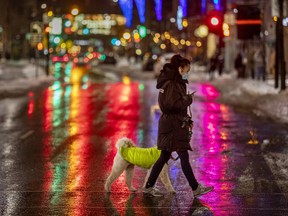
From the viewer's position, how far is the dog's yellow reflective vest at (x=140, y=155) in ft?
27.3

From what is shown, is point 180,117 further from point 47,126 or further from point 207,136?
point 47,126

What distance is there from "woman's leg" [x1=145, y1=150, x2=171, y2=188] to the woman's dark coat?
5.5 inches

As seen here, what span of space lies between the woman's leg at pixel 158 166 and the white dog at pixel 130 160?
100 millimetres

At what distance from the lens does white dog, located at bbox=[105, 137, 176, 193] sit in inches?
327

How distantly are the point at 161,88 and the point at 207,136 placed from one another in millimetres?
6873

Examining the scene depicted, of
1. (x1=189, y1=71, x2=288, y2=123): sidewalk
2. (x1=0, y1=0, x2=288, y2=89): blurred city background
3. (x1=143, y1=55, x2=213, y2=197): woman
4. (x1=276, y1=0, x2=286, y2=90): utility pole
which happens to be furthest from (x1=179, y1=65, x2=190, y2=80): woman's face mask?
(x1=276, y1=0, x2=286, y2=90): utility pole

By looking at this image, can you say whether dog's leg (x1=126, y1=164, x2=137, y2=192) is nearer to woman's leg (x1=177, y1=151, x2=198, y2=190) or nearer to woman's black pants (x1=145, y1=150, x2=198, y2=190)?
woman's black pants (x1=145, y1=150, x2=198, y2=190)

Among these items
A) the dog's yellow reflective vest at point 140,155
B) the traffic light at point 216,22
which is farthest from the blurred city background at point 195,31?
the dog's yellow reflective vest at point 140,155

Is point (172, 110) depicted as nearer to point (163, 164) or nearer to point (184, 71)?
point (184, 71)

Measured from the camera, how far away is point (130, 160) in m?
8.34

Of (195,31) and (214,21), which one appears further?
(195,31)

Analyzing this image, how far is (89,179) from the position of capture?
31.9 feet

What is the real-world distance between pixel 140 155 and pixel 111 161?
3.12m

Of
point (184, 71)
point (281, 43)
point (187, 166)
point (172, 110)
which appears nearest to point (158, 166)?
point (187, 166)
